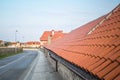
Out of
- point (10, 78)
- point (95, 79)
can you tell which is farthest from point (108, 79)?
point (10, 78)

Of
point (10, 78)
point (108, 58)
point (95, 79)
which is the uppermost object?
point (108, 58)

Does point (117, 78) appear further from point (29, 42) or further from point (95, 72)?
point (29, 42)

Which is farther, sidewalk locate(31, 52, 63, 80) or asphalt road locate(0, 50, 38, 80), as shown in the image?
asphalt road locate(0, 50, 38, 80)

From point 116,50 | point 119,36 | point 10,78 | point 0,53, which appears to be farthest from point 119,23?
point 0,53

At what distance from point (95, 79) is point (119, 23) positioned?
2947 millimetres

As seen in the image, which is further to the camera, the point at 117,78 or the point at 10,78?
the point at 10,78

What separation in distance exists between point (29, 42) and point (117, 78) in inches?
A: 7682

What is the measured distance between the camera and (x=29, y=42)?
19675 centimetres

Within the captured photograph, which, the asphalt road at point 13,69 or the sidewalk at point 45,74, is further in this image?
the asphalt road at point 13,69

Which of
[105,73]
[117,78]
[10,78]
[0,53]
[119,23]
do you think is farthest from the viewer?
[0,53]

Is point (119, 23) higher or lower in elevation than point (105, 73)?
higher

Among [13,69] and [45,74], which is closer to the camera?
[45,74]

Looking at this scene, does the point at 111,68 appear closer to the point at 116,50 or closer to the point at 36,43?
the point at 116,50

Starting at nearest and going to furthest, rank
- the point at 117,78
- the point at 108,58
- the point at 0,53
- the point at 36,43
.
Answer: the point at 117,78, the point at 108,58, the point at 0,53, the point at 36,43
